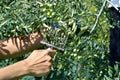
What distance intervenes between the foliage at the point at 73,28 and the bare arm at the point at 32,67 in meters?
0.23

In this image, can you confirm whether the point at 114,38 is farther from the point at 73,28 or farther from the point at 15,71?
the point at 15,71

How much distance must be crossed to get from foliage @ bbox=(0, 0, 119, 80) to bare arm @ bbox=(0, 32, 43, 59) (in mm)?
44

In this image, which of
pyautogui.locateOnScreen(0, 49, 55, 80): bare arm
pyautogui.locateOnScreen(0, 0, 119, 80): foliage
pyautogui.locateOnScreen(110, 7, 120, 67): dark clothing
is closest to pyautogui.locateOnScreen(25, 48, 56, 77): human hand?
pyautogui.locateOnScreen(0, 49, 55, 80): bare arm

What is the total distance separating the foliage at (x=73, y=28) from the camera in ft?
8.87

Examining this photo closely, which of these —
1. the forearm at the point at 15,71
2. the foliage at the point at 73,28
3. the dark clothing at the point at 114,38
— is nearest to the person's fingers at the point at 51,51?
the forearm at the point at 15,71

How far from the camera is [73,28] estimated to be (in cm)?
258

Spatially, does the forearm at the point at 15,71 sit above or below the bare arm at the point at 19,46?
below

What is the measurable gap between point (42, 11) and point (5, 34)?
41 centimetres

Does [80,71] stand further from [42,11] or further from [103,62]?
[42,11]

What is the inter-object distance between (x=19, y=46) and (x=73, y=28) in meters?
0.50

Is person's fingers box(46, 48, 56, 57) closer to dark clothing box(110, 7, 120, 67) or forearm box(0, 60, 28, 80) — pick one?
forearm box(0, 60, 28, 80)

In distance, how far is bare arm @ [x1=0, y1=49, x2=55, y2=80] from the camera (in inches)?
94.0

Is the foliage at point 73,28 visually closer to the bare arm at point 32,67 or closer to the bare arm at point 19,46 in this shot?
the bare arm at point 19,46

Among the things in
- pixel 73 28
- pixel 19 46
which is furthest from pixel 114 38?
pixel 19 46
